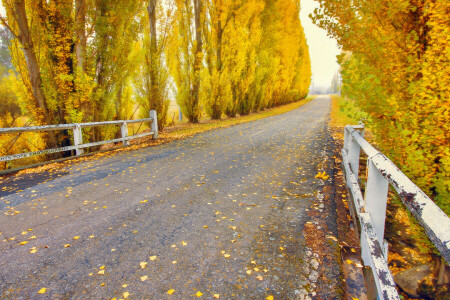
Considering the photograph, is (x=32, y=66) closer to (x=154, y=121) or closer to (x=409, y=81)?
(x=154, y=121)

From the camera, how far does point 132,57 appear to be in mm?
10875

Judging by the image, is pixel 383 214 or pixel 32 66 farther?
pixel 32 66

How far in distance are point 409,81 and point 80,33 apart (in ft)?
33.2

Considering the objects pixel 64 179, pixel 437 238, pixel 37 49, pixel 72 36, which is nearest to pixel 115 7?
pixel 72 36

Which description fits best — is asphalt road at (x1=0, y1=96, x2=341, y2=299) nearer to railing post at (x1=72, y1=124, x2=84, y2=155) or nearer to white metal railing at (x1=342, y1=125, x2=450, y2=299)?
white metal railing at (x1=342, y1=125, x2=450, y2=299)

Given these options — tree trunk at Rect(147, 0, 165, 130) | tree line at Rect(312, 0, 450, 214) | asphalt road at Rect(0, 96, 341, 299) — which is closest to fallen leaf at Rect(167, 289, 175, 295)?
asphalt road at Rect(0, 96, 341, 299)

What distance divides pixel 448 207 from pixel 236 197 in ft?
Result: 10.2

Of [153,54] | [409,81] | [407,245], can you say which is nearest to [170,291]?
[407,245]

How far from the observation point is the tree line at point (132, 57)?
826cm

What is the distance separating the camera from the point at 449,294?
85.2 inches

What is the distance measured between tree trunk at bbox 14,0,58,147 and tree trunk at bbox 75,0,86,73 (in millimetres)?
1303

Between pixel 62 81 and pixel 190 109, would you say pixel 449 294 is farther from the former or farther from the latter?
pixel 190 109

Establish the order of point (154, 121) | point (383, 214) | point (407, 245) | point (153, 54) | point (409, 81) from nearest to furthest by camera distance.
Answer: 1. point (383, 214)
2. point (409, 81)
3. point (407, 245)
4. point (154, 121)
5. point (153, 54)

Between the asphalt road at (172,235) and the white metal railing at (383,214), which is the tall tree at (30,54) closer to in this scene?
the asphalt road at (172,235)
